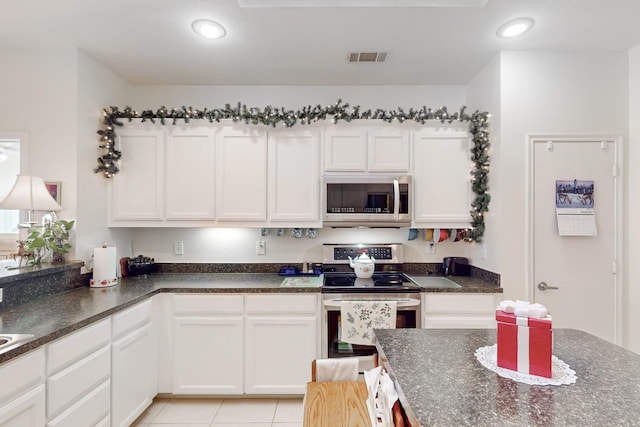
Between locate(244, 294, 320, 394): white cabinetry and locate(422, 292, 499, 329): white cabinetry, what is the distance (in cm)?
92

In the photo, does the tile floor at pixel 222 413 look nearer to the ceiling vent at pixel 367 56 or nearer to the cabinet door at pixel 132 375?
the cabinet door at pixel 132 375

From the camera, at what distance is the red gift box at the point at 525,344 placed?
110 cm

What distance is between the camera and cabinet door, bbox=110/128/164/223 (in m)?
2.79

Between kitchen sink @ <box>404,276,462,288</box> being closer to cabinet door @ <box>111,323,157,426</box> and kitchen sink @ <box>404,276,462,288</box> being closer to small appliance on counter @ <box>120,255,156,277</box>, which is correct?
cabinet door @ <box>111,323,157,426</box>

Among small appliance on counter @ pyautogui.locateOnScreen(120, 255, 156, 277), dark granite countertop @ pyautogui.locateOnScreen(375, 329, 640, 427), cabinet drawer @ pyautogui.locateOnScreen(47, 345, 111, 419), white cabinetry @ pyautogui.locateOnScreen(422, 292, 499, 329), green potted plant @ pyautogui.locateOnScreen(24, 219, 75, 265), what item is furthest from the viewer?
small appliance on counter @ pyautogui.locateOnScreen(120, 255, 156, 277)

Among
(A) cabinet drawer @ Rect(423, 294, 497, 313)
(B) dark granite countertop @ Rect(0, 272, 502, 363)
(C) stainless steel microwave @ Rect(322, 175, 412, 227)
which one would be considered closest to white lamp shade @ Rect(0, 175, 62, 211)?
(B) dark granite countertop @ Rect(0, 272, 502, 363)

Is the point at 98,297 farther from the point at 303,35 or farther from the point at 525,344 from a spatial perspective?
the point at 525,344

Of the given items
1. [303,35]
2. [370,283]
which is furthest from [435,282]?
[303,35]

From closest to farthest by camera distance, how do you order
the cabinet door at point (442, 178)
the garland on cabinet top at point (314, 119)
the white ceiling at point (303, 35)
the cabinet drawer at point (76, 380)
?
the cabinet drawer at point (76, 380) < the white ceiling at point (303, 35) < the garland on cabinet top at point (314, 119) < the cabinet door at point (442, 178)

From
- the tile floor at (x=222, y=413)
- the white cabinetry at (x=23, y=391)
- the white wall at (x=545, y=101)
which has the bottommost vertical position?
the tile floor at (x=222, y=413)

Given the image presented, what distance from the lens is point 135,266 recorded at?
291cm

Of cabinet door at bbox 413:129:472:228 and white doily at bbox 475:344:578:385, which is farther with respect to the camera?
cabinet door at bbox 413:129:472:228

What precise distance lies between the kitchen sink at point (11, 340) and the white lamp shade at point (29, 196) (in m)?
0.99

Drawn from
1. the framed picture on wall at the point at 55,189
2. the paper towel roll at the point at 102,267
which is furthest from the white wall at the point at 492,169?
the framed picture on wall at the point at 55,189
